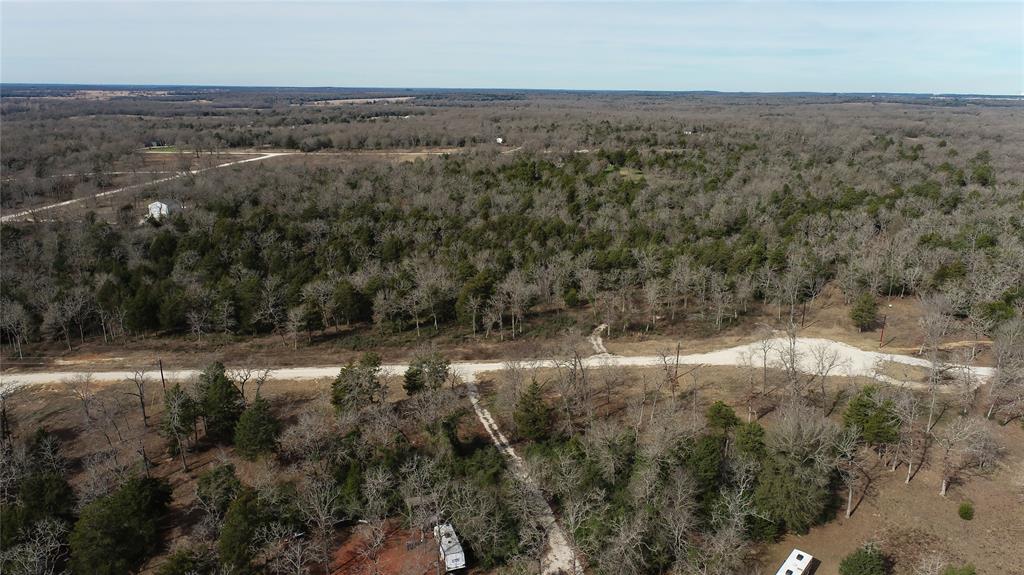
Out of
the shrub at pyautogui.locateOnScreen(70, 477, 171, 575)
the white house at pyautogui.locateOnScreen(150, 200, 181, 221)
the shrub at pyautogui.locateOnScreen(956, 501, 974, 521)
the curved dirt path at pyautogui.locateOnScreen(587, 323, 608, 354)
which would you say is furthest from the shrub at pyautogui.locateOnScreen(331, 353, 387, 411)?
the white house at pyautogui.locateOnScreen(150, 200, 181, 221)

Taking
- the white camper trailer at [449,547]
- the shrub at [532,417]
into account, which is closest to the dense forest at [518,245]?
the shrub at [532,417]

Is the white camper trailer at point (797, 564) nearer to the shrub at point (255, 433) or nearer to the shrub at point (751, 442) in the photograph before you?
the shrub at point (751, 442)

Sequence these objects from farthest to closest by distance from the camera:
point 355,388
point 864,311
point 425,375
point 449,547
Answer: point 864,311
point 425,375
point 355,388
point 449,547

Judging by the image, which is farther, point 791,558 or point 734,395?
point 734,395

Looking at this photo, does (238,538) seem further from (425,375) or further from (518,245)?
(518,245)

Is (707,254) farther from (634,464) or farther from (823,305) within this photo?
(634,464)

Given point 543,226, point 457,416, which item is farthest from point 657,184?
point 457,416

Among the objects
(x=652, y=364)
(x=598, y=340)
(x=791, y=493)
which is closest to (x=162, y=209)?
(x=598, y=340)
